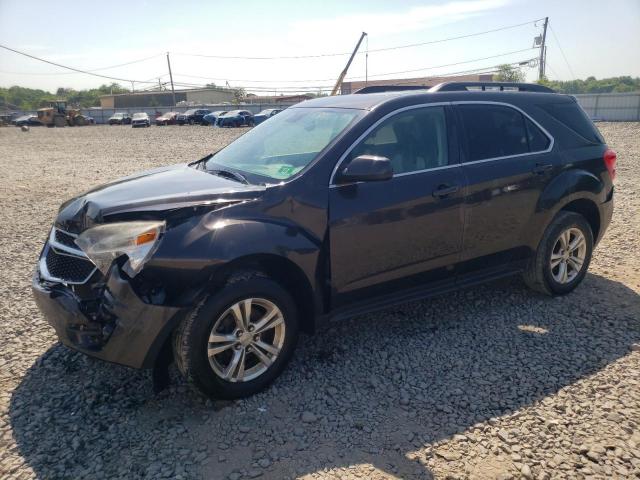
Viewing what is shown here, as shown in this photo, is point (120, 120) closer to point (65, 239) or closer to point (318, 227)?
point (65, 239)

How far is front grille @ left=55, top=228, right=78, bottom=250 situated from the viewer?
310 centimetres

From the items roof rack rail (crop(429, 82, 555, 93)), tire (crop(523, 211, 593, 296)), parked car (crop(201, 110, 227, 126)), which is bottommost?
tire (crop(523, 211, 593, 296))

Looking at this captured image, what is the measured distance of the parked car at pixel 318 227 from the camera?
282 centimetres

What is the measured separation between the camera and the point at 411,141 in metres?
3.75

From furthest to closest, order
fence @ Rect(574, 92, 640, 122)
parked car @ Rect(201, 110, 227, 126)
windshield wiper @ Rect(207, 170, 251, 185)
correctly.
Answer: parked car @ Rect(201, 110, 227, 126) → fence @ Rect(574, 92, 640, 122) → windshield wiper @ Rect(207, 170, 251, 185)

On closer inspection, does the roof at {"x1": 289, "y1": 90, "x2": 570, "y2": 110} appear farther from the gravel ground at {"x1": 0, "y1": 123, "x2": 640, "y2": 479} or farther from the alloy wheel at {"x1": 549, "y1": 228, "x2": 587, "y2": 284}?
the gravel ground at {"x1": 0, "y1": 123, "x2": 640, "y2": 479}

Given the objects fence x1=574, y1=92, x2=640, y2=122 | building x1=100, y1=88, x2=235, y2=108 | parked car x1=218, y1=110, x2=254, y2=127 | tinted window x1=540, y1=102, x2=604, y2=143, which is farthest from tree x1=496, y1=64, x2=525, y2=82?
tinted window x1=540, y1=102, x2=604, y2=143

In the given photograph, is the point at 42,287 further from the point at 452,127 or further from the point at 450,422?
the point at 452,127

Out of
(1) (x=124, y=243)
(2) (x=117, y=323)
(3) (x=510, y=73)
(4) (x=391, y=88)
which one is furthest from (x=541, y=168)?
(3) (x=510, y=73)

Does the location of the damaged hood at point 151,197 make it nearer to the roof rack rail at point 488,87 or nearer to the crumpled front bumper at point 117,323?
the crumpled front bumper at point 117,323

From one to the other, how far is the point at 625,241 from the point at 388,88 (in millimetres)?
3930

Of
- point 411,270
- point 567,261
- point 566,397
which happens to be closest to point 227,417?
point 411,270

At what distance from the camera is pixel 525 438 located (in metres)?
2.78

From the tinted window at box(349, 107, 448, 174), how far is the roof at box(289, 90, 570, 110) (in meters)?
0.10
